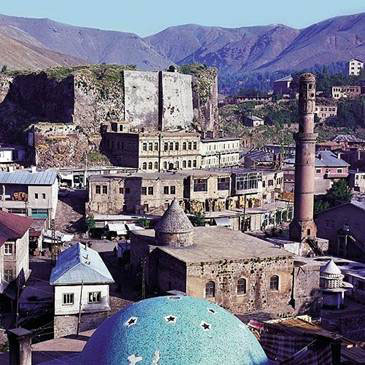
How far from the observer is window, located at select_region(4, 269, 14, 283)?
94.6 ft

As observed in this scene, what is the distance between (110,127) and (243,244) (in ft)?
102

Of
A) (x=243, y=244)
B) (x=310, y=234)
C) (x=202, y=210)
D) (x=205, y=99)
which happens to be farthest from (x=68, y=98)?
(x=243, y=244)

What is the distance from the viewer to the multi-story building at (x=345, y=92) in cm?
11025

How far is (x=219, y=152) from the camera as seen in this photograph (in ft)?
201

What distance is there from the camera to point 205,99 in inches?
2682

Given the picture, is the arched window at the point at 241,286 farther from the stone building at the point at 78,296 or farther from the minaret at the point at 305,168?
the minaret at the point at 305,168

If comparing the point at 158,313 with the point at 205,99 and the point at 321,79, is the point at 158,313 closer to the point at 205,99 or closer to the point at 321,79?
the point at 205,99

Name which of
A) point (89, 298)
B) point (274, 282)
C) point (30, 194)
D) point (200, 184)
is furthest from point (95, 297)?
point (200, 184)

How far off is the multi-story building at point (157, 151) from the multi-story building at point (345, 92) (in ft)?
193

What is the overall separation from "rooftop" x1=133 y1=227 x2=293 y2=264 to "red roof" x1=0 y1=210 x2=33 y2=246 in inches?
184

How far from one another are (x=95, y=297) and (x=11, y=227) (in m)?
5.98

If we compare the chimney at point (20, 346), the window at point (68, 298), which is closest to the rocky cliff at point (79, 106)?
the window at point (68, 298)

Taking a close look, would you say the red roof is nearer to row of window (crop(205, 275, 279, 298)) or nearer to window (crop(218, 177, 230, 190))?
row of window (crop(205, 275, 279, 298))

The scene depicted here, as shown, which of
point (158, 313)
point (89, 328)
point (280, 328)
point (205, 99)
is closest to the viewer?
point (158, 313)
